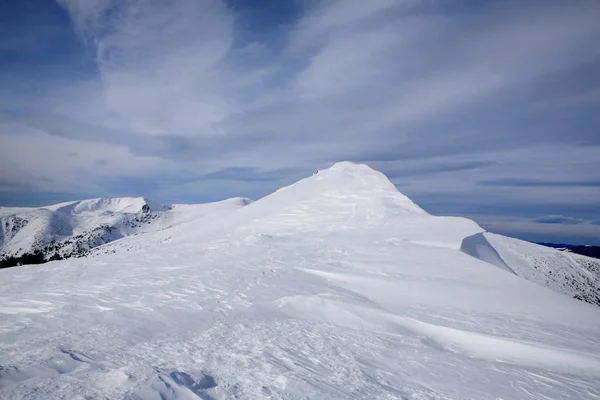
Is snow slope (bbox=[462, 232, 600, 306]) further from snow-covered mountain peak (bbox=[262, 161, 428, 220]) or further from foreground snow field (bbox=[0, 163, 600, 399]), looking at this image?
snow-covered mountain peak (bbox=[262, 161, 428, 220])

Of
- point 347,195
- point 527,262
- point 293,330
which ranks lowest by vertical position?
point 293,330

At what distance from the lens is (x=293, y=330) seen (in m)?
6.79

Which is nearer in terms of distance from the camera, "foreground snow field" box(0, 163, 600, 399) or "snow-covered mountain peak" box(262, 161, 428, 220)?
"foreground snow field" box(0, 163, 600, 399)

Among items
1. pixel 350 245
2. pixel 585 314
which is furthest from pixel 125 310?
pixel 585 314

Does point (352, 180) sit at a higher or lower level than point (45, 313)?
higher

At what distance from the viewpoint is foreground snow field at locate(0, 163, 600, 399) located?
4.50 meters

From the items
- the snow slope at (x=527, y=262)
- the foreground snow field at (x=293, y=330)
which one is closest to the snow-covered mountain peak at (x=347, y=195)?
the snow slope at (x=527, y=262)

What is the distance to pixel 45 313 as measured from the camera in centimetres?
655

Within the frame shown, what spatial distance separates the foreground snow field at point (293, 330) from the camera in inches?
177

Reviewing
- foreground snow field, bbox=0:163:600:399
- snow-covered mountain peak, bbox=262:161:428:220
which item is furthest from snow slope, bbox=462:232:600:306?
snow-covered mountain peak, bbox=262:161:428:220

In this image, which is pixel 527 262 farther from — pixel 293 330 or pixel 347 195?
pixel 293 330

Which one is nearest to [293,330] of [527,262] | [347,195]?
[527,262]

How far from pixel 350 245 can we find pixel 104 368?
494 inches

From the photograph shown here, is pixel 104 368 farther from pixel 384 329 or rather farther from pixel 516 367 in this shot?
pixel 516 367
